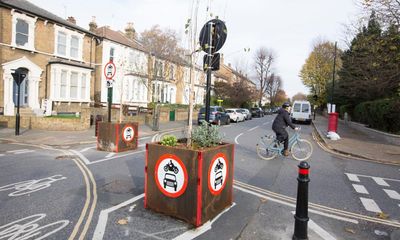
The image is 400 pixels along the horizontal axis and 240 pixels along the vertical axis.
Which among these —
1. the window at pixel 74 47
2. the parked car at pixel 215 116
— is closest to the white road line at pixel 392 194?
the parked car at pixel 215 116

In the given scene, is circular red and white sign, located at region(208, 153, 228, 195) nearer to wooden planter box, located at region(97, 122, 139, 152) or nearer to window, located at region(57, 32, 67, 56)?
wooden planter box, located at region(97, 122, 139, 152)

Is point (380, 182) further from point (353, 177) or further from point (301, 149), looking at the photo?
point (301, 149)

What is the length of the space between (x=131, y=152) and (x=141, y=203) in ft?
18.2

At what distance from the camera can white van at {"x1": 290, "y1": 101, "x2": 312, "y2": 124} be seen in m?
31.6

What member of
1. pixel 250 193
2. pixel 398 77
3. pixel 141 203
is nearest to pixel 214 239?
pixel 141 203

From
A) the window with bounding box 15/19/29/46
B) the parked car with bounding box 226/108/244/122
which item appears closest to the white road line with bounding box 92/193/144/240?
the window with bounding box 15/19/29/46

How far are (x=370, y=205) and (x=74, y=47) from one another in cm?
2538

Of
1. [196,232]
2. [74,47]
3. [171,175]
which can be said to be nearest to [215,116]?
[74,47]

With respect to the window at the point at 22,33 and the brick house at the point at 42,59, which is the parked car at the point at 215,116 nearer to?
the brick house at the point at 42,59

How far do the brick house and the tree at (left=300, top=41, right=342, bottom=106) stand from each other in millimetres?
40325

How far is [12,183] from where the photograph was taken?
6.38 metres

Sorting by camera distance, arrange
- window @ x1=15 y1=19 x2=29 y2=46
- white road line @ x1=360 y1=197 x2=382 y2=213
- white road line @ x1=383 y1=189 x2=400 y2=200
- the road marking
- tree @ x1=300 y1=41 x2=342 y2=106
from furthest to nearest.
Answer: tree @ x1=300 y1=41 x2=342 y2=106
window @ x1=15 y1=19 x2=29 y2=46
the road marking
white road line @ x1=383 y1=189 x2=400 y2=200
white road line @ x1=360 y1=197 x2=382 y2=213

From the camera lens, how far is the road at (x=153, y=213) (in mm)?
4238

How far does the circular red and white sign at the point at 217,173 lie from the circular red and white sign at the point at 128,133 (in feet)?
21.8
